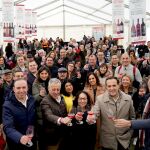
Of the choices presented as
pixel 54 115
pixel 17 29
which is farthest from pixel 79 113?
pixel 17 29

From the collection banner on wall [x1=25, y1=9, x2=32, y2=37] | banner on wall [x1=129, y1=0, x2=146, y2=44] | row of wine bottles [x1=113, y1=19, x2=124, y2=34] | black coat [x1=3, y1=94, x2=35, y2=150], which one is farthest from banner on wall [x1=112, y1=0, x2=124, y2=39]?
black coat [x1=3, y1=94, x2=35, y2=150]

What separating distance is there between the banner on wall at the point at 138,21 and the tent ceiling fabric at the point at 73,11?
11.9 metres

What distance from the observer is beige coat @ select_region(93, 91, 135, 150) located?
486cm

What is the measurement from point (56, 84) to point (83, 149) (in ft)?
3.25

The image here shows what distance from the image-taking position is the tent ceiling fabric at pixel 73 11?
22.9m

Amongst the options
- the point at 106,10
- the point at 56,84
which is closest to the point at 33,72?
the point at 56,84

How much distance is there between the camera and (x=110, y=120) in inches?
192

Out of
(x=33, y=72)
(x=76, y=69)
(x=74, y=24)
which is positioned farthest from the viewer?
(x=74, y=24)

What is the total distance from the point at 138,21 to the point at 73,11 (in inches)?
711

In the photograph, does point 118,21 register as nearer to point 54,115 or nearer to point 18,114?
point 54,115

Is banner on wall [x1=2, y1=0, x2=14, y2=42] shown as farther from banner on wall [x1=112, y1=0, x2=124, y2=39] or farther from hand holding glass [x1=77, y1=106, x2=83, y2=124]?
hand holding glass [x1=77, y1=106, x2=83, y2=124]

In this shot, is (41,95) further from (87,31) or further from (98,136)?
(87,31)

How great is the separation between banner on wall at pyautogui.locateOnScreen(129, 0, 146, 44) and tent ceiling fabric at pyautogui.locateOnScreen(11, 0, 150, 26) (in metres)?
11.9

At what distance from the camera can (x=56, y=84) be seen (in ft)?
16.1
